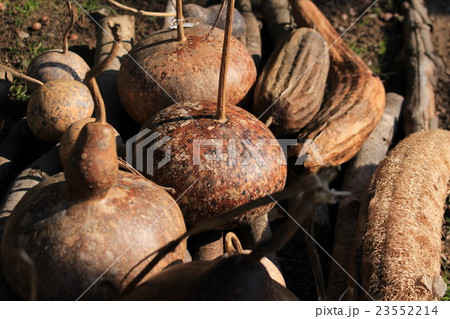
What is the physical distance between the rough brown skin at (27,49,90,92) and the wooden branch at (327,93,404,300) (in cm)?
203

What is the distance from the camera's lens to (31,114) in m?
2.98

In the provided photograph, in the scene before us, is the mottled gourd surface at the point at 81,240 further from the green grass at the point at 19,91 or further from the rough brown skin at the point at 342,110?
the green grass at the point at 19,91

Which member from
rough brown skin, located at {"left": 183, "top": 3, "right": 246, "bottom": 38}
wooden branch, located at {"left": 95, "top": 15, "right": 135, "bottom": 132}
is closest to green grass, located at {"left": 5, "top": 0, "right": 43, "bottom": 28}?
wooden branch, located at {"left": 95, "top": 15, "right": 135, "bottom": 132}

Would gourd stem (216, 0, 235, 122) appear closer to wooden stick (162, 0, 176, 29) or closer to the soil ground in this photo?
the soil ground

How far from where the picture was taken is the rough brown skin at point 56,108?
2.92 meters

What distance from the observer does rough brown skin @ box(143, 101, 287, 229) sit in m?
2.54

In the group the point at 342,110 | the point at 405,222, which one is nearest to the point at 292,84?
the point at 342,110

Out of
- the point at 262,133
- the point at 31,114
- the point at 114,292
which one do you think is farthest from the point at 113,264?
the point at 31,114

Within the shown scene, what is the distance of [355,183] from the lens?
3355mm

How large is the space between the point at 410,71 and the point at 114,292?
3.48 metres

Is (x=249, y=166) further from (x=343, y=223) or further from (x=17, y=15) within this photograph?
(x=17, y=15)

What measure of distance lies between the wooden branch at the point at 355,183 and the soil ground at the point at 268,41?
229 mm

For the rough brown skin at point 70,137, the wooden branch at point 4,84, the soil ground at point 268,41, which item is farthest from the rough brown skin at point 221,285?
the wooden branch at point 4,84
